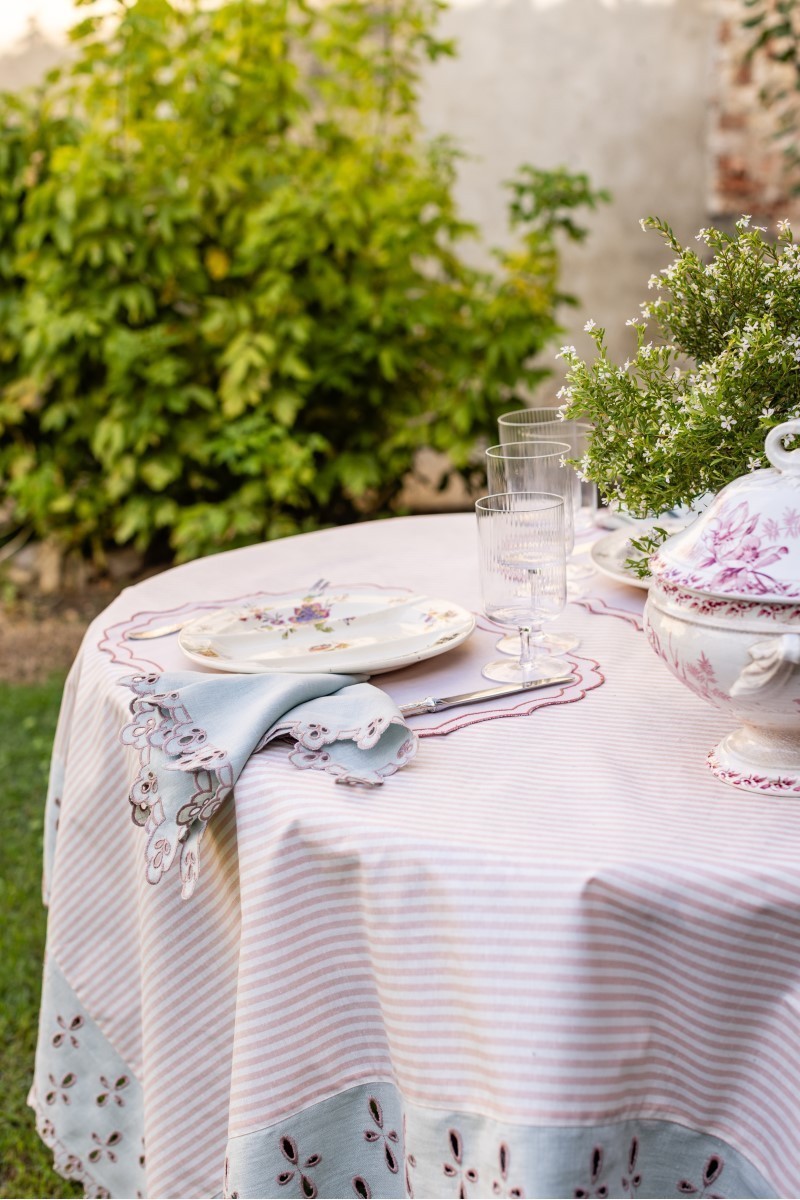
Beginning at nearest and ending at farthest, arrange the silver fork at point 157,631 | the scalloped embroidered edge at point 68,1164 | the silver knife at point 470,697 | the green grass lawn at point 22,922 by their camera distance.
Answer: the silver knife at point 470,697
the silver fork at point 157,631
the scalloped embroidered edge at point 68,1164
the green grass lawn at point 22,922

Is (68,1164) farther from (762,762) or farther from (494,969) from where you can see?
(762,762)

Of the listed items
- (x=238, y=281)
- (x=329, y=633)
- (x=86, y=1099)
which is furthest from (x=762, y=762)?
(x=238, y=281)

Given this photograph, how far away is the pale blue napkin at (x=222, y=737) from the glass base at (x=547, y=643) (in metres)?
0.25

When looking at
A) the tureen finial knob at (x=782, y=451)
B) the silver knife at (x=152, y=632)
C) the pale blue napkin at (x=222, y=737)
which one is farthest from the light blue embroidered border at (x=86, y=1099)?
the tureen finial knob at (x=782, y=451)

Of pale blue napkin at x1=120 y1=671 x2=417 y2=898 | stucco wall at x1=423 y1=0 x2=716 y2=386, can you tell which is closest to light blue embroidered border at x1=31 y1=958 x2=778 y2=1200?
pale blue napkin at x1=120 y1=671 x2=417 y2=898

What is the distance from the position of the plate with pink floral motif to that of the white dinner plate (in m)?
0.24

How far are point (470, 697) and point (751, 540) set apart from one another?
36cm

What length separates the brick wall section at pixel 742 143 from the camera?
5.24 m

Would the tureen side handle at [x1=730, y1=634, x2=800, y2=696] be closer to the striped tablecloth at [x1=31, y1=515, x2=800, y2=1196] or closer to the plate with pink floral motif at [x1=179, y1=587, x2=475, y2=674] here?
the striped tablecloth at [x1=31, y1=515, x2=800, y2=1196]

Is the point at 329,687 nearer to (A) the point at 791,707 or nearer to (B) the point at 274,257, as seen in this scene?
(A) the point at 791,707

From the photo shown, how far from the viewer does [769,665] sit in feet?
2.89

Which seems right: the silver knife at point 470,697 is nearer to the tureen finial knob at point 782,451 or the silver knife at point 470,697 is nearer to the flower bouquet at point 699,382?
the flower bouquet at point 699,382

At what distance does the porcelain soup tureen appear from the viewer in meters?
0.88

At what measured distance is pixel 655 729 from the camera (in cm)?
109
